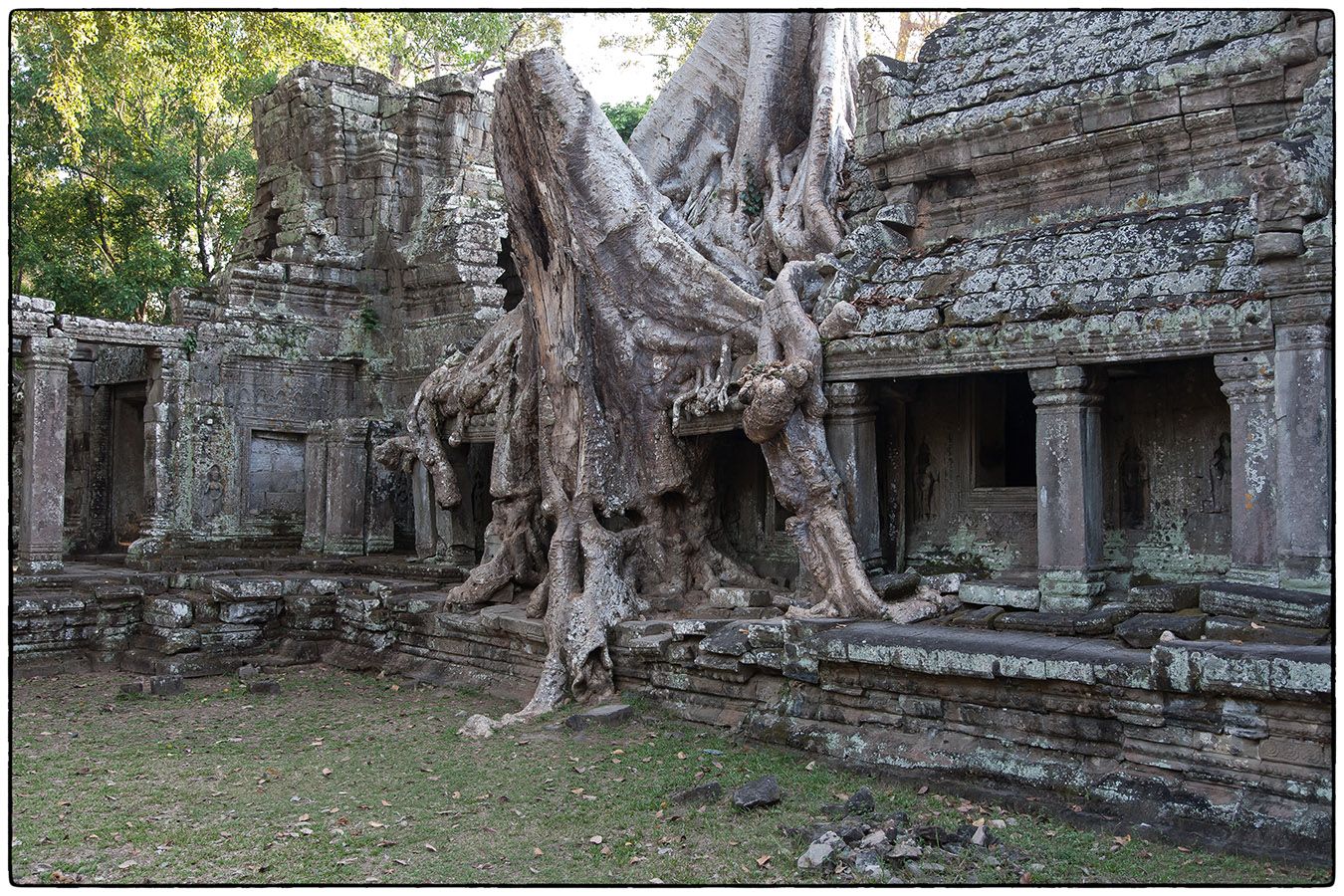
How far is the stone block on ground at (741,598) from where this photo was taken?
9.32 m

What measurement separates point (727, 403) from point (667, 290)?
115cm

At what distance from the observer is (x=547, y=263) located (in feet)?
33.4

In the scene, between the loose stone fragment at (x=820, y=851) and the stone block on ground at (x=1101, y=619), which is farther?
the stone block on ground at (x=1101, y=619)

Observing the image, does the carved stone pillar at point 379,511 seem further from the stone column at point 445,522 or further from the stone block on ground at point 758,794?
the stone block on ground at point 758,794

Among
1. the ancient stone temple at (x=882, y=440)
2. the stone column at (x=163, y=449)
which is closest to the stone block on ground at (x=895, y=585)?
the ancient stone temple at (x=882, y=440)

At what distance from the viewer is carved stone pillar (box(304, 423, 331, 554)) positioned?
46.9 ft

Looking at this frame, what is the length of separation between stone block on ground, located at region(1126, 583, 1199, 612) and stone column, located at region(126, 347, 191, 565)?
10.8 metres

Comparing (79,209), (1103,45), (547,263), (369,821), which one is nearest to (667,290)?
(547,263)

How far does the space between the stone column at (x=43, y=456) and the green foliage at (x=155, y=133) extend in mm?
3066

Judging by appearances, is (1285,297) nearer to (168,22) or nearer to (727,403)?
(727,403)

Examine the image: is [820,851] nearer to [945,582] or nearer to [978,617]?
[978,617]

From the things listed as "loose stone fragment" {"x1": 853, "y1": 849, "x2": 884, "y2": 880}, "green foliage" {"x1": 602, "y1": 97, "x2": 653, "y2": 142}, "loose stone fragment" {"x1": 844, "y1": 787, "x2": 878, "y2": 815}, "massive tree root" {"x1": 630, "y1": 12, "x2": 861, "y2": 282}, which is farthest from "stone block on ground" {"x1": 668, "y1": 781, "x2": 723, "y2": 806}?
"green foliage" {"x1": 602, "y1": 97, "x2": 653, "y2": 142}

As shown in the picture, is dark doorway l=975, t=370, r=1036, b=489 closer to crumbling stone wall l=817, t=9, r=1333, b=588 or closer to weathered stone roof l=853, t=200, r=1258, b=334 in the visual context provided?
crumbling stone wall l=817, t=9, r=1333, b=588

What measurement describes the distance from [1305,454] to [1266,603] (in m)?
0.83
